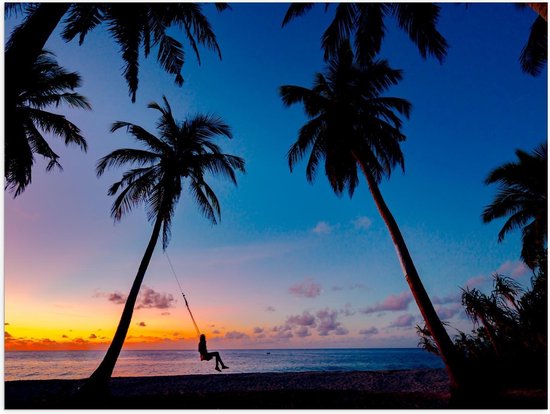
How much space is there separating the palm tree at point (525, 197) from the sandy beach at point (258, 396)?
28.4 ft

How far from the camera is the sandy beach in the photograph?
7.02m

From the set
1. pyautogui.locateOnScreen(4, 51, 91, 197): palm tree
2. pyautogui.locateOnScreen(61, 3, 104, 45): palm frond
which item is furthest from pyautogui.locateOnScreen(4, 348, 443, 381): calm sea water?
pyautogui.locateOnScreen(61, 3, 104, 45): palm frond

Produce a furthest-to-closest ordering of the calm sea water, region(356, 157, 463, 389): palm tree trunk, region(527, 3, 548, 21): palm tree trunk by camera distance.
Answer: the calm sea water < region(356, 157, 463, 389): palm tree trunk < region(527, 3, 548, 21): palm tree trunk

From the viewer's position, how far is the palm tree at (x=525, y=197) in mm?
15188

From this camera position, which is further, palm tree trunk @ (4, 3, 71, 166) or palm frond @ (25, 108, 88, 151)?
palm frond @ (25, 108, 88, 151)

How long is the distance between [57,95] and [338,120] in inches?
382

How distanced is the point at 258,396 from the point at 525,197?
15836 mm

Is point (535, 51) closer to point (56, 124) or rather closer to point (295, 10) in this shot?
point (295, 10)

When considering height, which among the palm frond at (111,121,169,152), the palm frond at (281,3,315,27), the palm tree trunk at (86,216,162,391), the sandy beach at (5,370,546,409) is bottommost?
the sandy beach at (5,370,546,409)

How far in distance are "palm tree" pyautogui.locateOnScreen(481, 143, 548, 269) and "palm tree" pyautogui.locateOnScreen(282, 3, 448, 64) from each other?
918cm

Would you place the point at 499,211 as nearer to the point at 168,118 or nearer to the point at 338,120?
the point at 338,120

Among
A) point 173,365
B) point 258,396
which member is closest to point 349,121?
point 258,396

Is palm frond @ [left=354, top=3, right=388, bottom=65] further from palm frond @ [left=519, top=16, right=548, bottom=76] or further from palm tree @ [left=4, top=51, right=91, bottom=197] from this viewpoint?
palm tree @ [left=4, top=51, right=91, bottom=197]

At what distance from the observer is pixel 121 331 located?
1022cm
